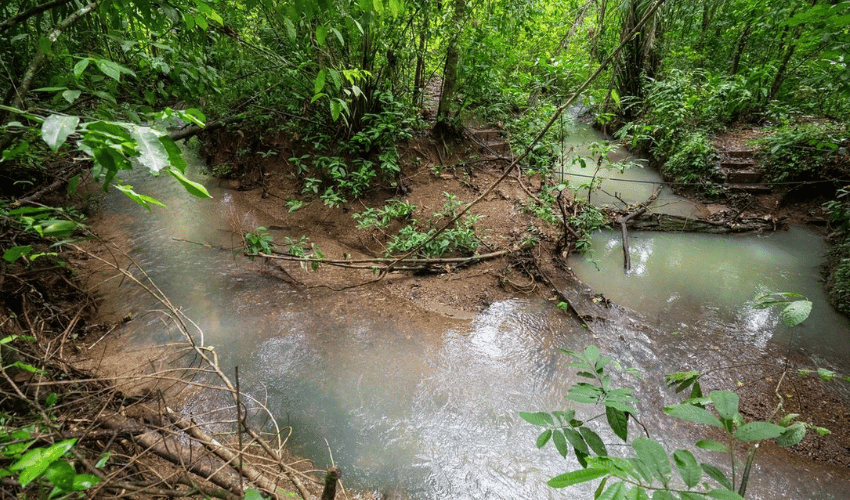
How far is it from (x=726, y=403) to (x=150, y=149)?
5.26 feet

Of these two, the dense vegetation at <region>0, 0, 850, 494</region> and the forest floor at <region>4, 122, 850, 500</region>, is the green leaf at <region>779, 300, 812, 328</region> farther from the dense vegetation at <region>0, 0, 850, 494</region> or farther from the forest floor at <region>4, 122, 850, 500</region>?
the dense vegetation at <region>0, 0, 850, 494</region>

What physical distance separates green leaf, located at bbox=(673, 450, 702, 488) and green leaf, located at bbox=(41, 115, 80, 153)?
155 centimetres

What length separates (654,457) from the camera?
86cm

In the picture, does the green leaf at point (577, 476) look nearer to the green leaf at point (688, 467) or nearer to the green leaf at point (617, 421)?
the green leaf at point (688, 467)

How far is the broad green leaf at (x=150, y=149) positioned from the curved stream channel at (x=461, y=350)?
2225 millimetres

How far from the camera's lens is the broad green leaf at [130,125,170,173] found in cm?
85

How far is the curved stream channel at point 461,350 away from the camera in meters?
2.46

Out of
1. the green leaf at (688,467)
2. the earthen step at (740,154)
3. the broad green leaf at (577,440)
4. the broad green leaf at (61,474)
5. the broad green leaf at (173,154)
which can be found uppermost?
the broad green leaf at (173,154)

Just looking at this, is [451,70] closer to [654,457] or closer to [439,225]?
[439,225]

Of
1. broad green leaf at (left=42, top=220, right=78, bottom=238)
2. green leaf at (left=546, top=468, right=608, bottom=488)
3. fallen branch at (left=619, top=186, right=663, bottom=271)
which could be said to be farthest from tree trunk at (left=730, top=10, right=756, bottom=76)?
broad green leaf at (left=42, top=220, right=78, bottom=238)

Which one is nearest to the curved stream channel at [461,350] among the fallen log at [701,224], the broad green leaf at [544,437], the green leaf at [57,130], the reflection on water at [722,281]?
the reflection on water at [722,281]

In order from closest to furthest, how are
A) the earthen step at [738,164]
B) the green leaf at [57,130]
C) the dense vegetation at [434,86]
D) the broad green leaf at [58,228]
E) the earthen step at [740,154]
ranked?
the green leaf at [57,130] → the broad green leaf at [58,228] → the dense vegetation at [434,86] → the earthen step at [738,164] → the earthen step at [740,154]

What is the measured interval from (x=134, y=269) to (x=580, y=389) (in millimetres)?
4677

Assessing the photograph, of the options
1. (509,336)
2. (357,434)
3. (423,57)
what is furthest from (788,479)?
(423,57)
